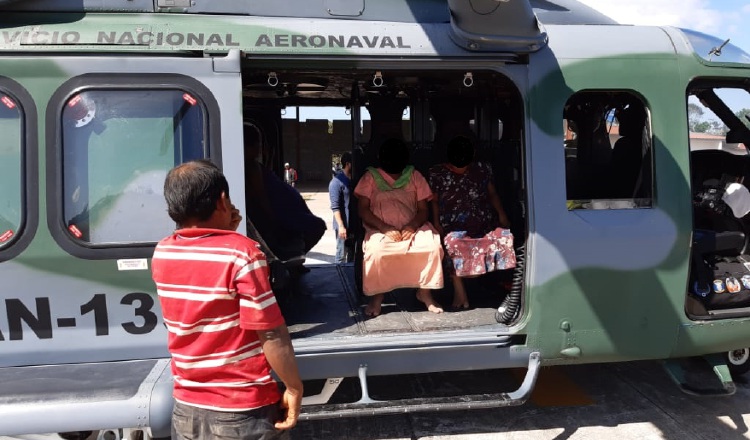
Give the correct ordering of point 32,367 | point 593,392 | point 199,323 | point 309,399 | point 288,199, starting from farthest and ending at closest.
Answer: point 288,199, point 593,392, point 309,399, point 32,367, point 199,323

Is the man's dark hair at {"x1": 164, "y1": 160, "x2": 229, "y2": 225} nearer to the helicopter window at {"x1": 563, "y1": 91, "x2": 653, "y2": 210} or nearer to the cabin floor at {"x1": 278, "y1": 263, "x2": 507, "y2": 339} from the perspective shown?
the cabin floor at {"x1": 278, "y1": 263, "x2": 507, "y2": 339}

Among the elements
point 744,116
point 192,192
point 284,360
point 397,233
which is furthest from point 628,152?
point 192,192

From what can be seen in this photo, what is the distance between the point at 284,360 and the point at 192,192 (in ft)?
2.04

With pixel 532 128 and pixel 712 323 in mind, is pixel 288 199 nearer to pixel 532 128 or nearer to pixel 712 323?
pixel 532 128

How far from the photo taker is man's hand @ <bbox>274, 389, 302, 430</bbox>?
1.92 m

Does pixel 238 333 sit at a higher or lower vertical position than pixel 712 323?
higher

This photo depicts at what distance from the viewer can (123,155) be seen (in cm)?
310

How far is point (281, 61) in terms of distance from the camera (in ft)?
10.5

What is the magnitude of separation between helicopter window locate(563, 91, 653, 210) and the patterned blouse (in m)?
0.62

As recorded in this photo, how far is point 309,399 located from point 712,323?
8.64 feet

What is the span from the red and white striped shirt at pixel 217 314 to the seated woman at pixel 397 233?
80.3 inches

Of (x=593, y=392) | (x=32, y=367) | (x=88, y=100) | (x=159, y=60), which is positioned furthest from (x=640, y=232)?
(x=32, y=367)

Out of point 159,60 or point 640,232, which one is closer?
point 159,60

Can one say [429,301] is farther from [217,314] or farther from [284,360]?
[217,314]
